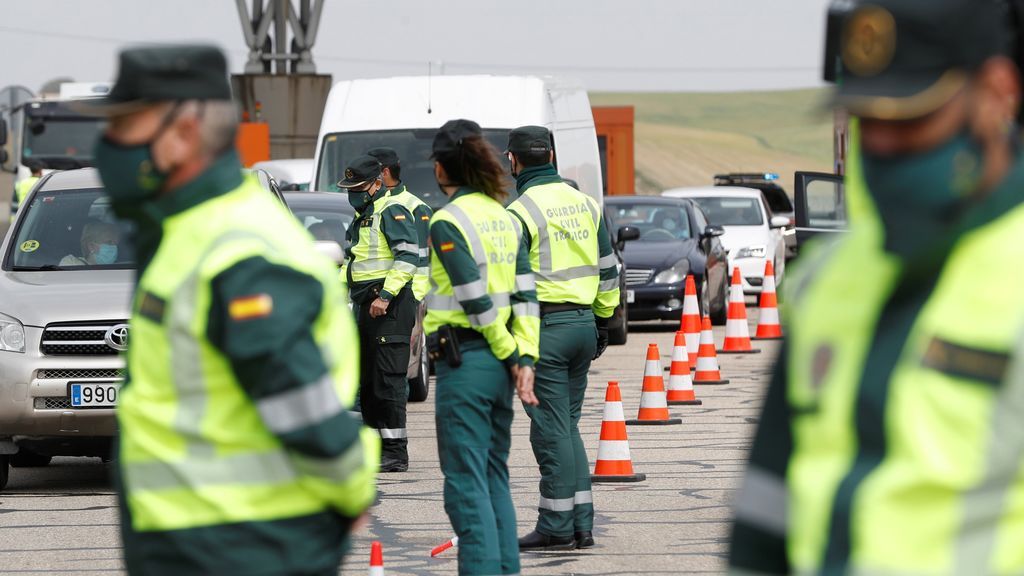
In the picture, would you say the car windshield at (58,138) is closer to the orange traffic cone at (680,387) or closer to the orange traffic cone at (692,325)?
the orange traffic cone at (692,325)

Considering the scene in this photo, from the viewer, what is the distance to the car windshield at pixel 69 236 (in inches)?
424

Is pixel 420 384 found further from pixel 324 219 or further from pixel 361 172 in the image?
pixel 361 172

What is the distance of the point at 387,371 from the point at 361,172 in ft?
4.02

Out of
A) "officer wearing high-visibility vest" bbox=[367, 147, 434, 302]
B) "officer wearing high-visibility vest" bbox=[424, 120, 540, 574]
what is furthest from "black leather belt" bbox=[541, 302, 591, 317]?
"officer wearing high-visibility vest" bbox=[367, 147, 434, 302]

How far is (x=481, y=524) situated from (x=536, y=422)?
1504 millimetres

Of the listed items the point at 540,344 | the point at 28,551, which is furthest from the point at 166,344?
the point at 28,551

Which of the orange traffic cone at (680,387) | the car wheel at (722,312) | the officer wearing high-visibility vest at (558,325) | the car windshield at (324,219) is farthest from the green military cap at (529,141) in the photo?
the car wheel at (722,312)

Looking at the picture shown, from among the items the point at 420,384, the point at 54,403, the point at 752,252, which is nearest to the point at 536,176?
the point at 54,403

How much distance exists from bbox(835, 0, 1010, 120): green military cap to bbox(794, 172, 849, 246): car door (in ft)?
35.0

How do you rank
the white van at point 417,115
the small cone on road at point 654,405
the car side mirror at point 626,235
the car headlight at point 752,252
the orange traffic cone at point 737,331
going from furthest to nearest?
the car headlight at point 752,252 → the orange traffic cone at point 737,331 → the car side mirror at point 626,235 → the white van at point 417,115 → the small cone on road at point 654,405

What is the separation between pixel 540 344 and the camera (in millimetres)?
8094

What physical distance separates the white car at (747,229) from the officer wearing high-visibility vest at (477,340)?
1651 centimetres

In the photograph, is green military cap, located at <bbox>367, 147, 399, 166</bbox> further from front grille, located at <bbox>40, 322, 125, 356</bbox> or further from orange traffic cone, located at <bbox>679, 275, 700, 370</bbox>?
orange traffic cone, located at <bbox>679, 275, 700, 370</bbox>

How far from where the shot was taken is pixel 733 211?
26.5m
